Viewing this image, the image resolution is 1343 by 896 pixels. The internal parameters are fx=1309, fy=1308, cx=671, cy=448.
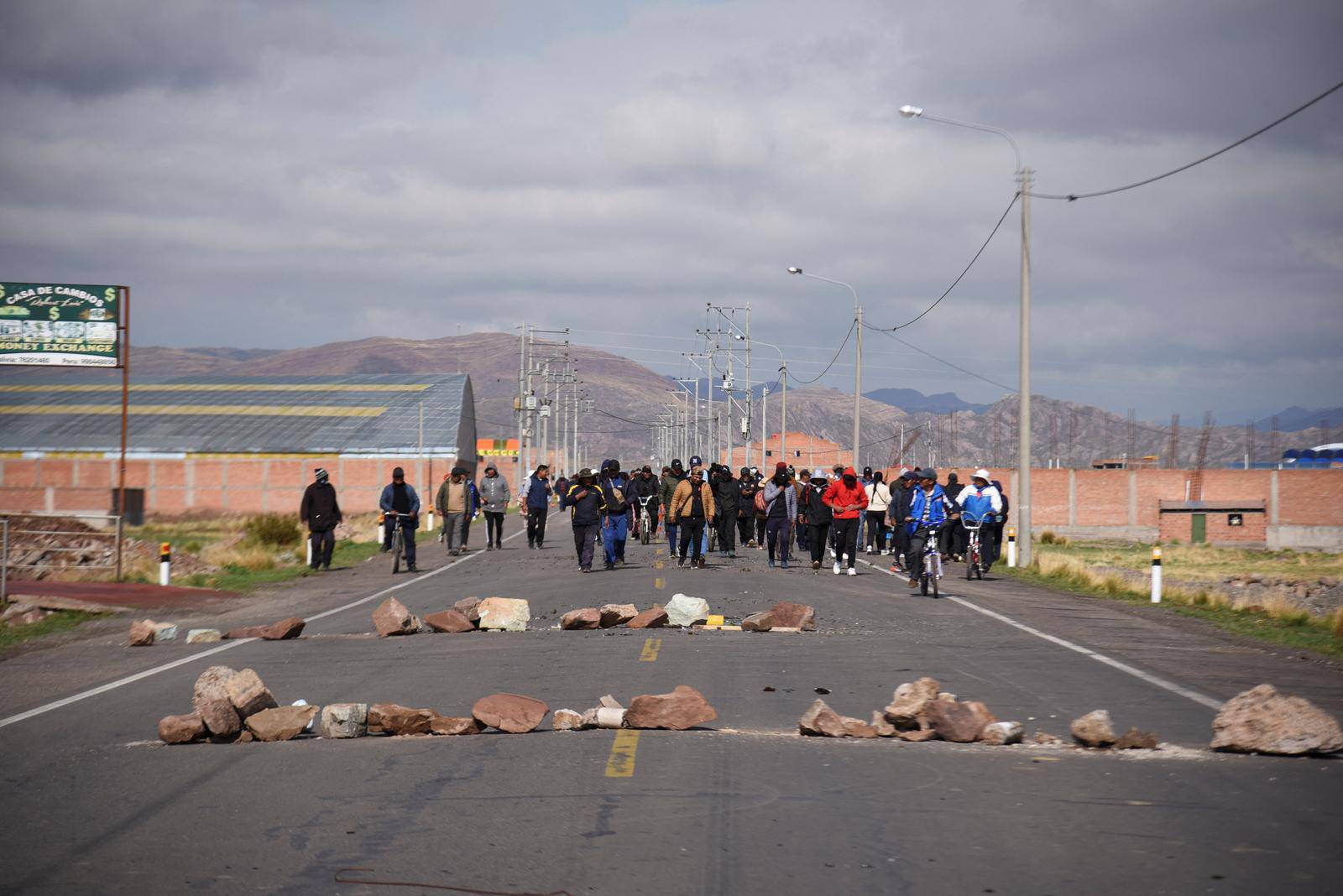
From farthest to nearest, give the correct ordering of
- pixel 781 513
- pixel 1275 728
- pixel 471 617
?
pixel 781 513 < pixel 471 617 < pixel 1275 728

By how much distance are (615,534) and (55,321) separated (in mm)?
12798

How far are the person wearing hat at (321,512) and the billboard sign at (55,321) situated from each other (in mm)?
5538

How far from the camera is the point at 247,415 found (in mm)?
94750

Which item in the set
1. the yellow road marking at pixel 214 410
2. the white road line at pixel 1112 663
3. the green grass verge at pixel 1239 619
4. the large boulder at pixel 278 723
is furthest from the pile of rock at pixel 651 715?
the yellow road marking at pixel 214 410

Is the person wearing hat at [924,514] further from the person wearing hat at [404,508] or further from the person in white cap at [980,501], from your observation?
the person wearing hat at [404,508]

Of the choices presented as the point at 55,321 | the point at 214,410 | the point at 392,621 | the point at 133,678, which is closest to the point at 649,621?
the point at 392,621

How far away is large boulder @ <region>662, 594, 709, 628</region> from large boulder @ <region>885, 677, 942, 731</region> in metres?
6.86

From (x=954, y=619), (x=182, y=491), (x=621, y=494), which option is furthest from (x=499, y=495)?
(x=182, y=491)

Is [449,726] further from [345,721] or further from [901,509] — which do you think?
[901,509]

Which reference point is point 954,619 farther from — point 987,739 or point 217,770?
point 217,770

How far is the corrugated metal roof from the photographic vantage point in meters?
89.4

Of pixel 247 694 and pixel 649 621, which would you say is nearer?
pixel 247 694

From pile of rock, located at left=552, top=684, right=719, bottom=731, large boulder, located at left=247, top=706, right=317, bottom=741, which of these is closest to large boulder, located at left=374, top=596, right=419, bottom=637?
large boulder, located at left=247, top=706, right=317, bottom=741

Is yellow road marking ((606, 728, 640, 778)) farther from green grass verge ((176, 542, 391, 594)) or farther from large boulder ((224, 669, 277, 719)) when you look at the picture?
green grass verge ((176, 542, 391, 594))
